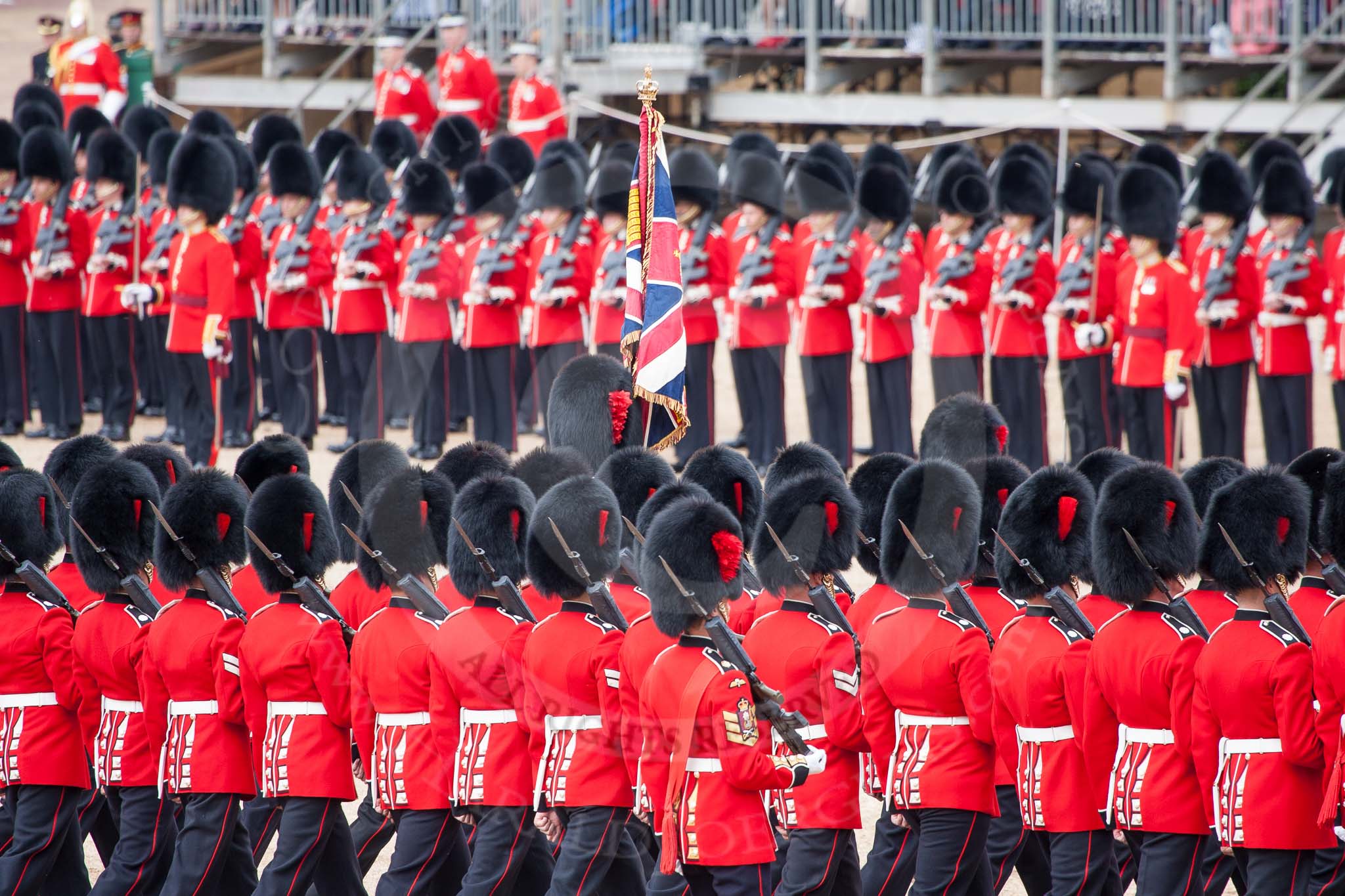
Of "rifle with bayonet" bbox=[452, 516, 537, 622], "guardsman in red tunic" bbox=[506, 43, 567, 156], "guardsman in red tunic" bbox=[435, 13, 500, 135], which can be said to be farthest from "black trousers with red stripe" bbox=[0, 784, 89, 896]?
"guardsman in red tunic" bbox=[435, 13, 500, 135]

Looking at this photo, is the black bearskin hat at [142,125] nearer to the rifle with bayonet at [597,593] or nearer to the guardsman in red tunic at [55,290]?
the guardsman in red tunic at [55,290]

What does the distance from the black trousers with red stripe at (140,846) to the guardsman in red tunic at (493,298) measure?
4.76m

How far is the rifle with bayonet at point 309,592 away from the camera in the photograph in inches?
198

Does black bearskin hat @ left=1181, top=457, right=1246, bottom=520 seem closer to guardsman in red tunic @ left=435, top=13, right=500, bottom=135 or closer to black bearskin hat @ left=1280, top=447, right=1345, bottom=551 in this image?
black bearskin hat @ left=1280, top=447, right=1345, bottom=551

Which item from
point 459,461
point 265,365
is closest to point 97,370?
point 265,365

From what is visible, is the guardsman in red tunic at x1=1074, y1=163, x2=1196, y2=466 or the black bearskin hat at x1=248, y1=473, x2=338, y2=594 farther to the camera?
the guardsman in red tunic at x1=1074, y1=163, x2=1196, y2=466

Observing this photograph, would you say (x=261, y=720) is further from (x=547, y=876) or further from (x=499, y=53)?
(x=499, y=53)

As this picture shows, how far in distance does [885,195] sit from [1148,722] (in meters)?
5.25

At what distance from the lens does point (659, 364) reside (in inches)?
244

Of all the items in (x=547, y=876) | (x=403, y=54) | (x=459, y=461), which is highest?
(x=403, y=54)

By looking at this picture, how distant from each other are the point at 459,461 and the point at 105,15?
45.0 ft

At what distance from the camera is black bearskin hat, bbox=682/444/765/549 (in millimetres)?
5598

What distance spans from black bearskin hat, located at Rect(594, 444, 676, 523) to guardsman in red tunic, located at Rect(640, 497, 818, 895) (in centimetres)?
108

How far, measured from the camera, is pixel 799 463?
5.80 meters
